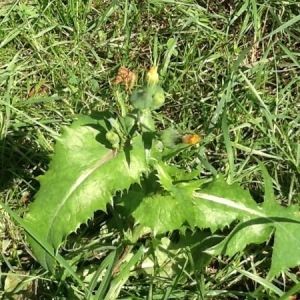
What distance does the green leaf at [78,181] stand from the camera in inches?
83.5

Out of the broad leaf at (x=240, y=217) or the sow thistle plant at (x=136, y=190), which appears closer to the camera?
the sow thistle plant at (x=136, y=190)

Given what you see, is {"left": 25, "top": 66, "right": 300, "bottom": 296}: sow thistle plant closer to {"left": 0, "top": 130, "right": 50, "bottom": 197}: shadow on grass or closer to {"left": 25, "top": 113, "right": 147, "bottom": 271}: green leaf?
{"left": 25, "top": 113, "right": 147, "bottom": 271}: green leaf

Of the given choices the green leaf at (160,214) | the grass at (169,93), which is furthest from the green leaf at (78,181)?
the grass at (169,93)

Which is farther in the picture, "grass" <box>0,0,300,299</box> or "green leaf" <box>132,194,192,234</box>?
"grass" <box>0,0,300,299</box>

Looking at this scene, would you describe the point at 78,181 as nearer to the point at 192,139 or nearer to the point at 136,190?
the point at 136,190

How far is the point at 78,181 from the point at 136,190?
0.26 metres

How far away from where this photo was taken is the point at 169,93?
9.64 feet

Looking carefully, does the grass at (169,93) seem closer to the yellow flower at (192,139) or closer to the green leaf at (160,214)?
the green leaf at (160,214)

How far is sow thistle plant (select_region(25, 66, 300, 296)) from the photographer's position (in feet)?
6.95

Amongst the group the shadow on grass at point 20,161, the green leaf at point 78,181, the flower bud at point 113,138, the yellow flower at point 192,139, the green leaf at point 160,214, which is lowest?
the green leaf at point 160,214

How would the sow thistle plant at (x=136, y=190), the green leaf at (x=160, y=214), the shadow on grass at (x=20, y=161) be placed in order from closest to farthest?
1. the sow thistle plant at (x=136, y=190)
2. the green leaf at (x=160, y=214)
3. the shadow on grass at (x=20, y=161)

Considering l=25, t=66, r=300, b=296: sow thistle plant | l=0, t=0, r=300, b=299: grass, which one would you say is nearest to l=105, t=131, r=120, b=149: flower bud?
l=25, t=66, r=300, b=296: sow thistle plant

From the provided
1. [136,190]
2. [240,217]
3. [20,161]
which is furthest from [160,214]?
[20,161]

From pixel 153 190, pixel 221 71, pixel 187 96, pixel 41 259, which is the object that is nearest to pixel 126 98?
pixel 187 96
